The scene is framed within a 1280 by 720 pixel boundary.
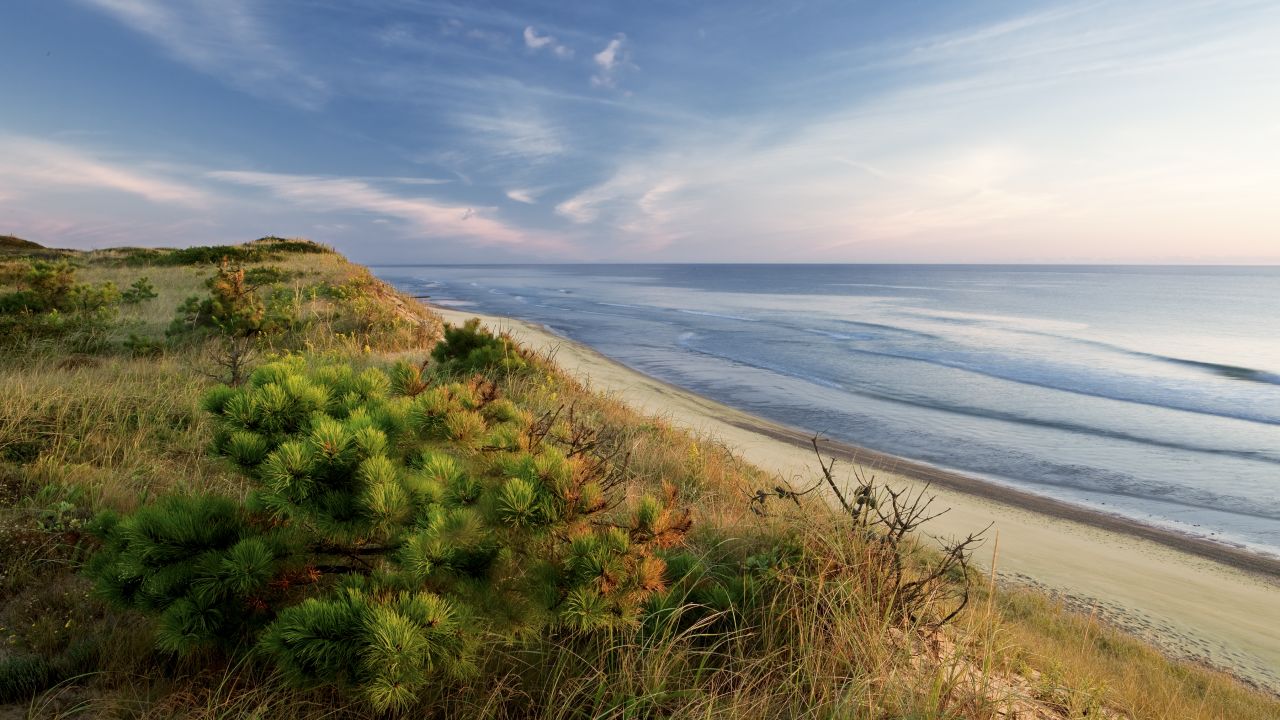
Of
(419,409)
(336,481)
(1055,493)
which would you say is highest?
(419,409)

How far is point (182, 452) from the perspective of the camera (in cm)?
561

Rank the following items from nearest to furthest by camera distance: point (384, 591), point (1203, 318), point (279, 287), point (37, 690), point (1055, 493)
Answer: point (384, 591)
point (37, 690)
point (1055, 493)
point (279, 287)
point (1203, 318)

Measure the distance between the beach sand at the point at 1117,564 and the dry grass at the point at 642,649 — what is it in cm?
166

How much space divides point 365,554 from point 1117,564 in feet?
38.6

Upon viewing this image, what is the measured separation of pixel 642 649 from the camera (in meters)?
2.87

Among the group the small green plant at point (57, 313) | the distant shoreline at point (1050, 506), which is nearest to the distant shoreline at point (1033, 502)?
the distant shoreline at point (1050, 506)

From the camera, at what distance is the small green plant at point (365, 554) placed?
7.23 feet

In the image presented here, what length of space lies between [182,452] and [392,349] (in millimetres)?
6825

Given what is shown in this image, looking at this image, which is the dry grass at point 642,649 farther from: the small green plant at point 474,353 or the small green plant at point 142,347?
the small green plant at point 474,353

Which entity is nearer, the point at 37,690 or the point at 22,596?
the point at 37,690

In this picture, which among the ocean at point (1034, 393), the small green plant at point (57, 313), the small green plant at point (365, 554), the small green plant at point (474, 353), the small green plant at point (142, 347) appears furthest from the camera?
the ocean at point (1034, 393)

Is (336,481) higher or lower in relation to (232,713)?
higher

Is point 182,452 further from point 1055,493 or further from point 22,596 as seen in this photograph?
point 1055,493

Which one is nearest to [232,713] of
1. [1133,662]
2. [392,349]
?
[1133,662]
